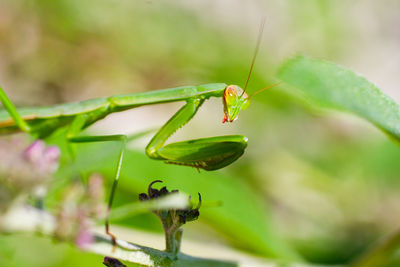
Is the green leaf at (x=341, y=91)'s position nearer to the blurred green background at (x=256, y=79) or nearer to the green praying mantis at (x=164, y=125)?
the green praying mantis at (x=164, y=125)

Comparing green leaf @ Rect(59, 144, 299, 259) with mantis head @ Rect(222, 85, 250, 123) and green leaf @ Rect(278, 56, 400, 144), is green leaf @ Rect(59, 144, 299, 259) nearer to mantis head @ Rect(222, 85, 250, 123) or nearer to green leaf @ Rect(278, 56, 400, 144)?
mantis head @ Rect(222, 85, 250, 123)

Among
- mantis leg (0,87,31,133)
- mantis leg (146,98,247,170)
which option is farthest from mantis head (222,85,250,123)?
mantis leg (0,87,31,133)

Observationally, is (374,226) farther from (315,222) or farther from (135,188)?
(135,188)

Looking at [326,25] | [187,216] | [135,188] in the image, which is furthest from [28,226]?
[326,25]

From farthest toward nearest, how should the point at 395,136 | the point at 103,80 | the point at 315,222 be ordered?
1. the point at 103,80
2. the point at 315,222
3. the point at 395,136

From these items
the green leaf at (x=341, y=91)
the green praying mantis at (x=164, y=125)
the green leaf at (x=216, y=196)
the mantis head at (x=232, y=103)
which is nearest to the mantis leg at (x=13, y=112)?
the green praying mantis at (x=164, y=125)

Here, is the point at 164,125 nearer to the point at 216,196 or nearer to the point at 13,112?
the point at 216,196
